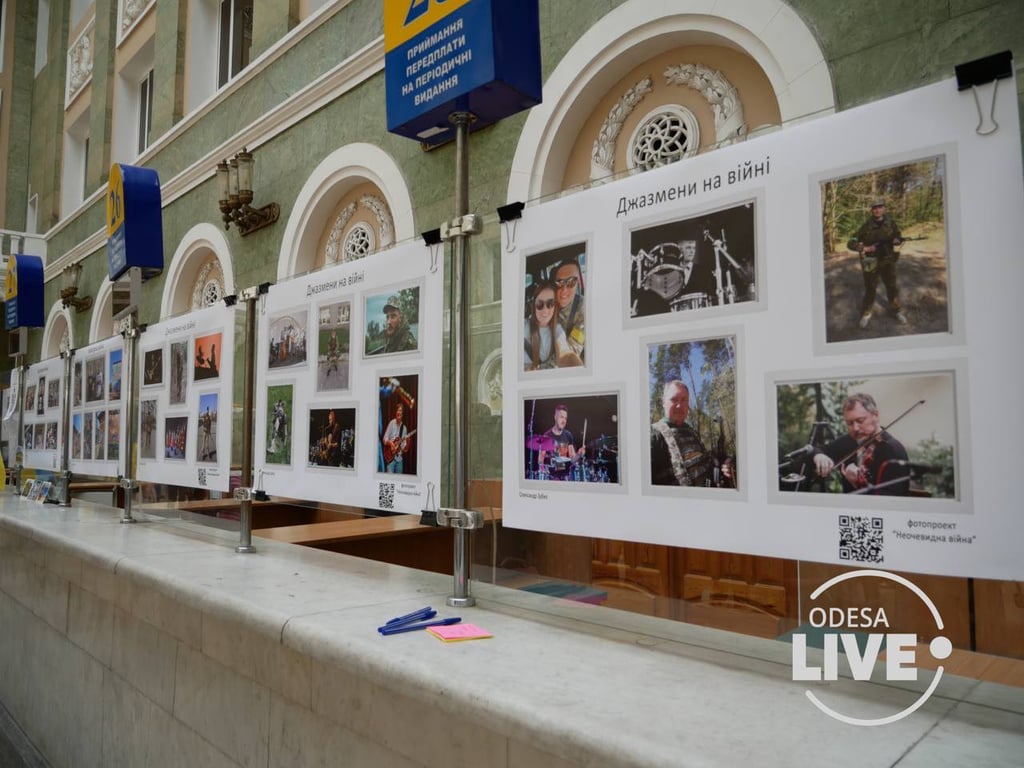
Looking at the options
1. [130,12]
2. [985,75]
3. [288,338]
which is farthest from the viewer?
[130,12]

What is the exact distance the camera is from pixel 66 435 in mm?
4848

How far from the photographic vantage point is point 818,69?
3764 mm

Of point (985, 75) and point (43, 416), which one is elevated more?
point (985, 75)

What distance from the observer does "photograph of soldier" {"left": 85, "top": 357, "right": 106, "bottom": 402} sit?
438 centimetres

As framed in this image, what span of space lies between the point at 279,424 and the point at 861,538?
2005mm

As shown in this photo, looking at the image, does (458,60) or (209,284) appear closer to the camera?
(458,60)

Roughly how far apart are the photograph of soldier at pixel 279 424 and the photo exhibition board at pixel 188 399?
0.35 m

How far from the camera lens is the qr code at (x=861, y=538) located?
1229 millimetres

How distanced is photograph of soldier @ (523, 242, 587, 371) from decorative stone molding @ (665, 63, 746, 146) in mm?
3037

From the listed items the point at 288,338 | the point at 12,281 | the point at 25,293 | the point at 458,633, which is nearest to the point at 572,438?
the point at 458,633

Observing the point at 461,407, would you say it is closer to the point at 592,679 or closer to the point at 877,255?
the point at 592,679

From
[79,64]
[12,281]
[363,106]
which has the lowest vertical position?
[12,281]

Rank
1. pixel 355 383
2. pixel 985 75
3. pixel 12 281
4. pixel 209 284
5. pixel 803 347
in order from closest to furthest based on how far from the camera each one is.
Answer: pixel 985 75 → pixel 803 347 → pixel 355 383 → pixel 12 281 → pixel 209 284

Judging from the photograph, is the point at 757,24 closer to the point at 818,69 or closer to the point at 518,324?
the point at 818,69
